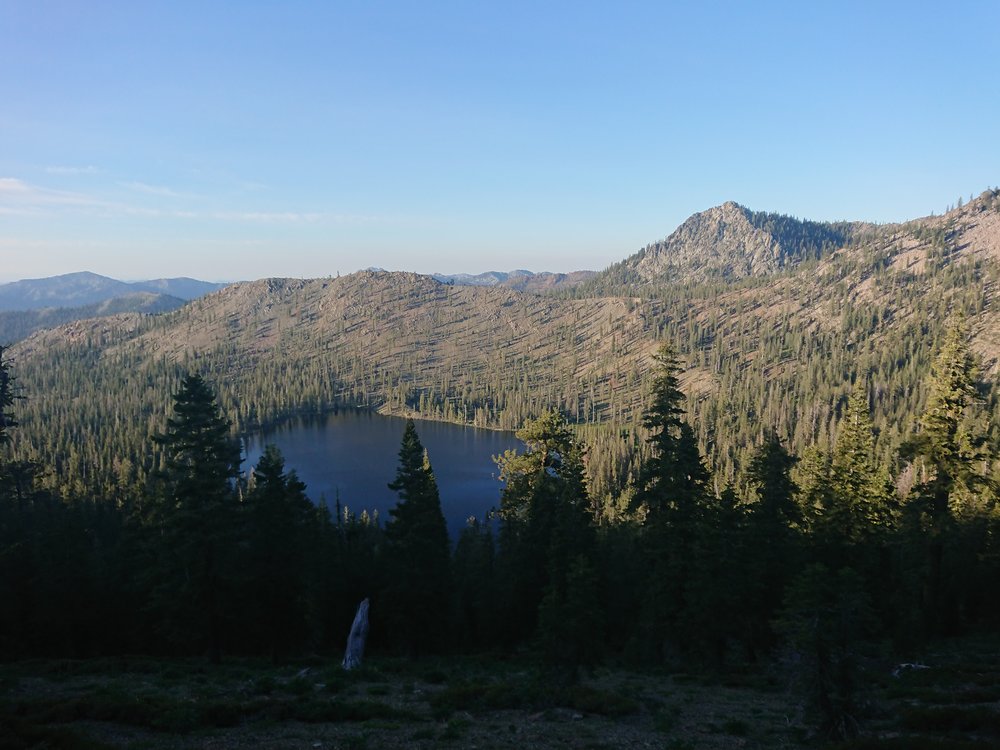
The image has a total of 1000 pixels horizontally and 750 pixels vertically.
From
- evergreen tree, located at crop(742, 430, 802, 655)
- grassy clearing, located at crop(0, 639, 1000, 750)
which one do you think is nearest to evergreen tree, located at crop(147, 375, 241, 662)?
grassy clearing, located at crop(0, 639, 1000, 750)

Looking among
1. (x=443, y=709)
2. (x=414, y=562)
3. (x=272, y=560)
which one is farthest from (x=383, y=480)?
(x=443, y=709)

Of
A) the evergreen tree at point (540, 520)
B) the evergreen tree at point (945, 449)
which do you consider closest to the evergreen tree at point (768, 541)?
the evergreen tree at point (945, 449)

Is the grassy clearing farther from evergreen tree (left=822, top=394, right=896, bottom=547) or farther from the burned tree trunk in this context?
evergreen tree (left=822, top=394, right=896, bottom=547)

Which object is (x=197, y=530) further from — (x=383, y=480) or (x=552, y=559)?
(x=383, y=480)

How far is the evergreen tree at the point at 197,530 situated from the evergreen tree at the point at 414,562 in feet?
30.5

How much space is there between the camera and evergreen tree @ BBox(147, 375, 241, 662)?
27984 mm

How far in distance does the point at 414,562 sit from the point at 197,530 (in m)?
12.7

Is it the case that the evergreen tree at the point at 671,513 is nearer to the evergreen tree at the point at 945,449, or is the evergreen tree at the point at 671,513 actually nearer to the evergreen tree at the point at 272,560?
the evergreen tree at the point at 945,449

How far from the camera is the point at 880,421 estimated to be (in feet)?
543

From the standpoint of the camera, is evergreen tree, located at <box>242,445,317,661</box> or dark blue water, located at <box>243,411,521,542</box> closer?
evergreen tree, located at <box>242,445,317,661</box>

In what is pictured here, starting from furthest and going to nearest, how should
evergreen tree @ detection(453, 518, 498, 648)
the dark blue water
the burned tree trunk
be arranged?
the dark blue water
evergreen tree @ detection(453, 518, 498, 648)
the burned tree trunk

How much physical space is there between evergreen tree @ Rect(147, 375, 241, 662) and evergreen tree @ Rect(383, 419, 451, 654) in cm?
931

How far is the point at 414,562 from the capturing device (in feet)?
115

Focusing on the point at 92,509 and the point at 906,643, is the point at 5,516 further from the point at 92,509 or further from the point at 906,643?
the point at 906,643
